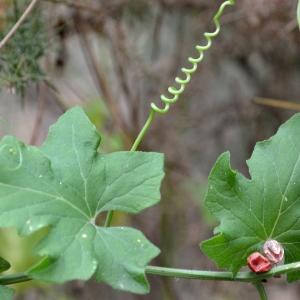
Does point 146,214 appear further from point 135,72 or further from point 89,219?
point 89,219

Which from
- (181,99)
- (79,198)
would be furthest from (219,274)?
(181,99)

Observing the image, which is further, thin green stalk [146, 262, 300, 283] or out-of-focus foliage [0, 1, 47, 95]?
out-of-focus foliage [0, 1, 47, 95]

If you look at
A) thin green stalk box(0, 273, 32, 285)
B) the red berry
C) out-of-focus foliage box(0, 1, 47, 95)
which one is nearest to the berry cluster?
the red berry

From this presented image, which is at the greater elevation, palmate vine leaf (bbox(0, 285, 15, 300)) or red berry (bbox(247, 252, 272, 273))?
palmate vine leaf (bbox(0, 285, 15, 300))

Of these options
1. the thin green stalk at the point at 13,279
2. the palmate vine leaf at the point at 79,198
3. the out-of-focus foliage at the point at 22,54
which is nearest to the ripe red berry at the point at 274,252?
the palmate vine leaf at the point at 79,198

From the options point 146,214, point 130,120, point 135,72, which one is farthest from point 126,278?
point 146,214

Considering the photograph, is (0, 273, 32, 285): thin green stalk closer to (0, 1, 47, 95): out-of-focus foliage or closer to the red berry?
the red berry
